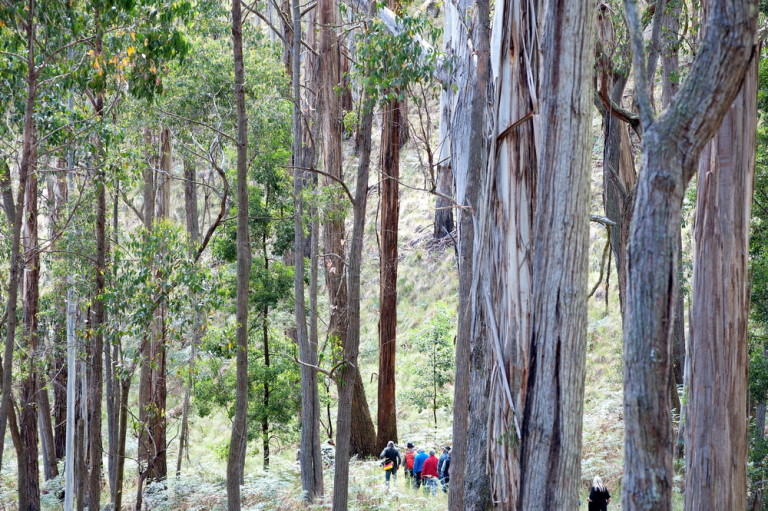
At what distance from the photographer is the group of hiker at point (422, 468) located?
1290cm

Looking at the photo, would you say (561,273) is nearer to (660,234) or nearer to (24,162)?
(660,234)

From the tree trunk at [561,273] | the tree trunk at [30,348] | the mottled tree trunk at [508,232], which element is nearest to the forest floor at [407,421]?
the tree trunk at [30,348]

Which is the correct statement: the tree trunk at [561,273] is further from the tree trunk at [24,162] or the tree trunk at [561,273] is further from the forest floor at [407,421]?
the forest floor at [407,421]

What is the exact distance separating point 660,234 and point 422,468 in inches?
451

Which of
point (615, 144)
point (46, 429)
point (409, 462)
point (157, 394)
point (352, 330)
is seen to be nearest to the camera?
point (352, 330)

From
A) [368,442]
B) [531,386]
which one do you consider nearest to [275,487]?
[368,442]

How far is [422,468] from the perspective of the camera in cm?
1337

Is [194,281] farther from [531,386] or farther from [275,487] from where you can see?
[531,386]

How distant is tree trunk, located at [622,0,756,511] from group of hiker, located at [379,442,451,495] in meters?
10.3

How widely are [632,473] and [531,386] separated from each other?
1.28 metres

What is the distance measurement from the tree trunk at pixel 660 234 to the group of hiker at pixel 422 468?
10277 mm

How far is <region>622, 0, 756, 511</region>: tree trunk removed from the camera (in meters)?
2.61

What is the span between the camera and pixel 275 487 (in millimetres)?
12969

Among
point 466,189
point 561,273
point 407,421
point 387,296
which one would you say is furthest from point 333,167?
point 561,273
